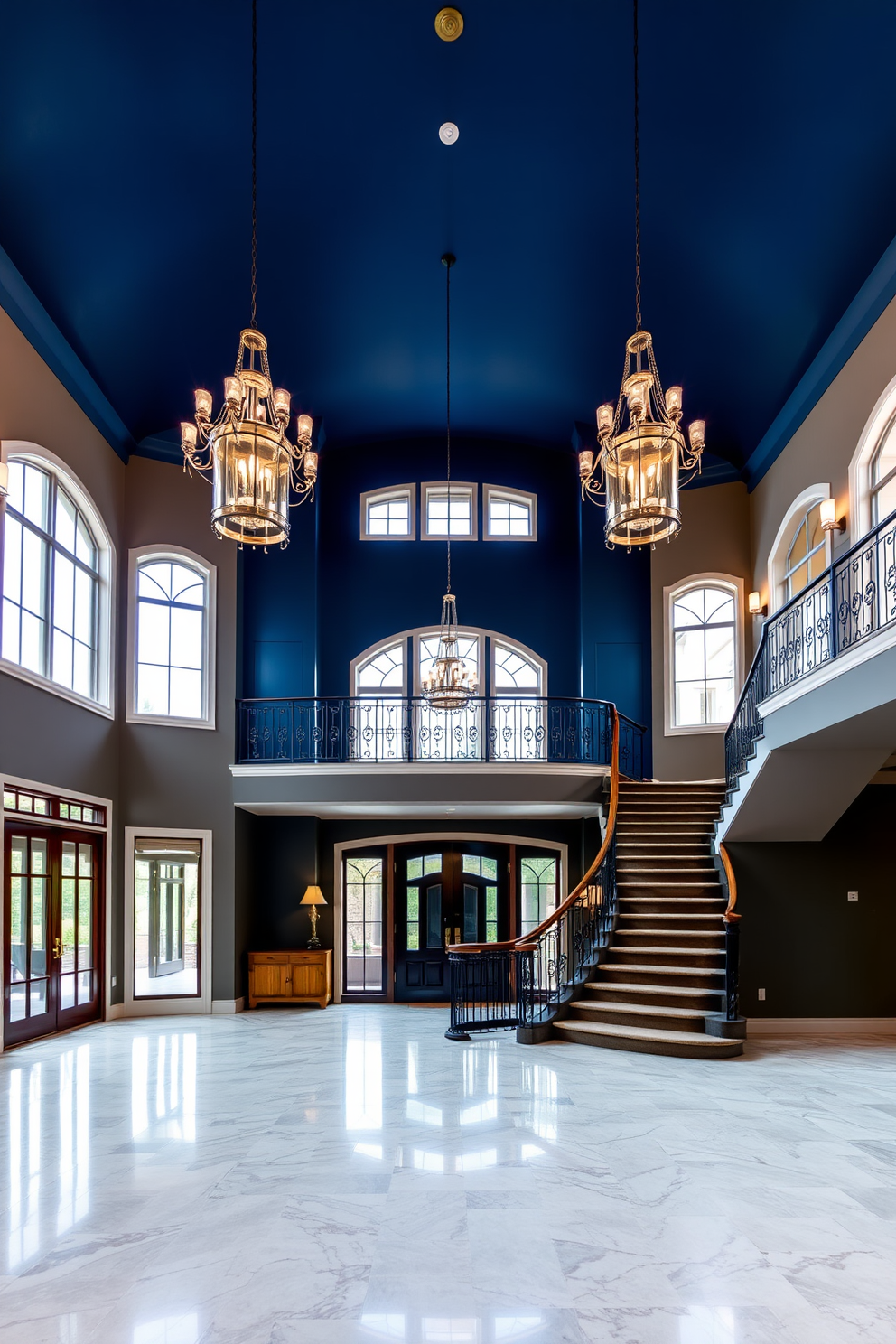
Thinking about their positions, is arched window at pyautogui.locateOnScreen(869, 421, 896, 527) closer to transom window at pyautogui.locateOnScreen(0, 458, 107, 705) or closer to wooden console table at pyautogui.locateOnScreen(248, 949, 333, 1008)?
transom window at pyautogui.locateOnScreen(0, 458, 107, 705)

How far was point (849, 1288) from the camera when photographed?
3689mm

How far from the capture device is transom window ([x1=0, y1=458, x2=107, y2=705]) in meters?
8.88

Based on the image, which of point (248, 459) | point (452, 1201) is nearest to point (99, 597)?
point (248, 459)

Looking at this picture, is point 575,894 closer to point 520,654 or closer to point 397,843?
point 397,843

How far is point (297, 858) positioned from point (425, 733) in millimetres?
2292

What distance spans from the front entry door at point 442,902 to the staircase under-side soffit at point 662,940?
2629 millimetres

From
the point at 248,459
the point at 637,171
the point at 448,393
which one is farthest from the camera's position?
the point at 448,393

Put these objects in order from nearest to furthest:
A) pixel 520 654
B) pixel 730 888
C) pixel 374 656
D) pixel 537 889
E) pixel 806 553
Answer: pixel 730 888 → pixel 806 553 → pixel 537 889 → pixel 374 656 → pixel 520 654

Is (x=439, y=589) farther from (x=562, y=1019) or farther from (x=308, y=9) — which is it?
(x=308, y=9)

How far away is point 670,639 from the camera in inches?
504

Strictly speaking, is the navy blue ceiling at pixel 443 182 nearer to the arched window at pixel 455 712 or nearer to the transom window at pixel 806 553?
the transom window at pixel 806 553

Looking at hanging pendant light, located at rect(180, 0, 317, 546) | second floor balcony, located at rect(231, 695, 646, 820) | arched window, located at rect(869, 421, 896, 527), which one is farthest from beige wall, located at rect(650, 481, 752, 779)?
hanging pendant light, located at rect(180, 0, 317, 546)

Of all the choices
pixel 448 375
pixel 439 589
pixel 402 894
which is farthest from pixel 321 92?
pixel 402 894

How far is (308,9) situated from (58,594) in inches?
226
